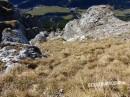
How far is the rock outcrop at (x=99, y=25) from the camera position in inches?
1535

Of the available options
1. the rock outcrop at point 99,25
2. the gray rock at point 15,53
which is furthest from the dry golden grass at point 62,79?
the rock outcrop at point 99,25

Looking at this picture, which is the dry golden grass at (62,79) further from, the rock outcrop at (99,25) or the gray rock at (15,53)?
A: the rock outcrop at (99,25)

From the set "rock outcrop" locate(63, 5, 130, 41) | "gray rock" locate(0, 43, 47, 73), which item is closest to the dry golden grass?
"gray rock" locate(0, 43, 47, 73)

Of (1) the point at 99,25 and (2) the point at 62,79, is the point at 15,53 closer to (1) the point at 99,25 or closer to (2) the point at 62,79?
(2) the point at 62,79

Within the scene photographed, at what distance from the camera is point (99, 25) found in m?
44.8

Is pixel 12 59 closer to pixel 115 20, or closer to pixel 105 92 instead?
pixel 105 92

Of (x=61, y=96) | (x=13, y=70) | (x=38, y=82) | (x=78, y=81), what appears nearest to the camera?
(x=61, y=96)

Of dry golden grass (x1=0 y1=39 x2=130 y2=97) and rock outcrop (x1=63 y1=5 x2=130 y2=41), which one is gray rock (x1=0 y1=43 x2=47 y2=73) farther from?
rock outcrop (x1=63 y1=5 x2=130 y2=41)

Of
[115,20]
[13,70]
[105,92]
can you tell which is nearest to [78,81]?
[105,92]

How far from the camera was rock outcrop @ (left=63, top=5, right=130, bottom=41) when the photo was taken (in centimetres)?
3900

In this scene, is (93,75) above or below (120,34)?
above

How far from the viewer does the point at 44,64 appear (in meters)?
16.7

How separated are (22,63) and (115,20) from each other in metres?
29.2

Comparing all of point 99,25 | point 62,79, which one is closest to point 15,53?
point 62,79
